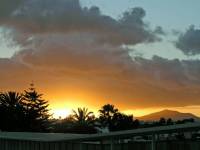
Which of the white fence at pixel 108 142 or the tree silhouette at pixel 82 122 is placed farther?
the tree silhouette at pixel 82 122

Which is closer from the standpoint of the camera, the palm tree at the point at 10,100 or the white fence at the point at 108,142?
the white fence at the point at 108,142

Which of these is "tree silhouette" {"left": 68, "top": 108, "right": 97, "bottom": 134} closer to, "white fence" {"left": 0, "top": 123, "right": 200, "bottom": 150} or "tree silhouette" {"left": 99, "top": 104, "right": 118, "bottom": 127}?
"tree silhouette" {"left": 99, "top": 104, "right": 118, "bottom": 127}

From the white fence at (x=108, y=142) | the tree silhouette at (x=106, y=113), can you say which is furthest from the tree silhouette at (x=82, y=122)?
the white fence at (x=108, y=142)

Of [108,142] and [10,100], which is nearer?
[108,142]

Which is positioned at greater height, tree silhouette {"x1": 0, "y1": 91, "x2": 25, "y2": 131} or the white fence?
tree silhouette {"x1": 0, "y1": 91, "x2": 25, "y2": 131}

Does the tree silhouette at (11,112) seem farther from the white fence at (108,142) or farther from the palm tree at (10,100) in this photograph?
the white fence at (108,142)

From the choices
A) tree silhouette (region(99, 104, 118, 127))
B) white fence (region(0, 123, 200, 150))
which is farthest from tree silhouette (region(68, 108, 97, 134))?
white fence (region(0, 123, 200, 150))

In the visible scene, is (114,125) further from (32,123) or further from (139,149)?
(139,149)

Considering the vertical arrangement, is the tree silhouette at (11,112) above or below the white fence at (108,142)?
above

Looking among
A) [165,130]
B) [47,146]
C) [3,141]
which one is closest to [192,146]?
[165,130]

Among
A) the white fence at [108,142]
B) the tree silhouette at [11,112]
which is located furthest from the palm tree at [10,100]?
the white fence at [108,142]

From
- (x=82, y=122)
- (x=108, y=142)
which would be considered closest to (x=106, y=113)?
(x=82, y=122)

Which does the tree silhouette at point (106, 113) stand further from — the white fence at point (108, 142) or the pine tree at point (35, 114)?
the white fence at point (108, 142)

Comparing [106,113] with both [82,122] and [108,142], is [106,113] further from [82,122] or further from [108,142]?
[108,142]
